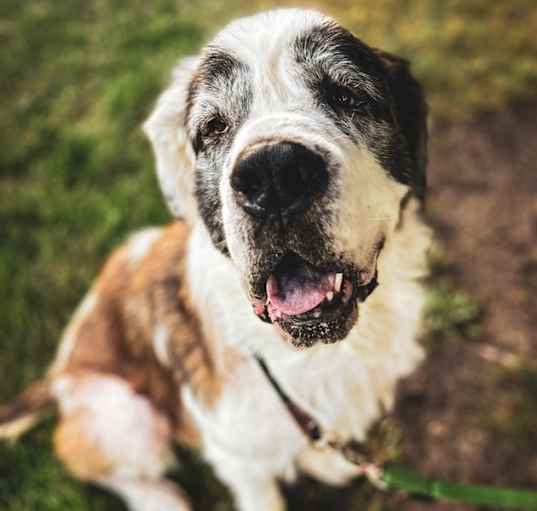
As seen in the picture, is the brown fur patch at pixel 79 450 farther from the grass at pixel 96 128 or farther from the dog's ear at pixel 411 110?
the dog's ear at pixel 411 110

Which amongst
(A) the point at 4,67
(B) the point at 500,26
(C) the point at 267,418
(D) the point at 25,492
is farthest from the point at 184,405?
(A) the point at 4,67

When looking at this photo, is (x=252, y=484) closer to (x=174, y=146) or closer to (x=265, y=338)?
(x=265, y=338)

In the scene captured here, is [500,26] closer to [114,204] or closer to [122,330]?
[114,204]

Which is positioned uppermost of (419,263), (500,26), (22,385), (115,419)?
(500,26)

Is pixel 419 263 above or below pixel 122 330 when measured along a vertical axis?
above

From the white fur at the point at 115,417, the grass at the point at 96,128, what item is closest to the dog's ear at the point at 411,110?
the grass at the point at 96,128

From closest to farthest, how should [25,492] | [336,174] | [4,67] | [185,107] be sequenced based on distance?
[336,174] → [185,107] → [25,492] → [4,67]

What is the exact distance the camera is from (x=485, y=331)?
3.37m

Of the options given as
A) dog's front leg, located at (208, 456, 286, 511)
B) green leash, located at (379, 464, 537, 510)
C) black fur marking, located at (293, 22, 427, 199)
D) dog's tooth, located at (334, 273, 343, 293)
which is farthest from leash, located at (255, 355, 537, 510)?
black fur marking, located at (293, 22, 427, 199)

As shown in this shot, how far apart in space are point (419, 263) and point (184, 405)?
1426mm

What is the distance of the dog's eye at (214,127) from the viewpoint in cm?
206

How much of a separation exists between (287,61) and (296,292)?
2.81 ft

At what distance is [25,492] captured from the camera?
3.03m

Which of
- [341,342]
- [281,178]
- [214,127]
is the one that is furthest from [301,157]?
[341,342]
